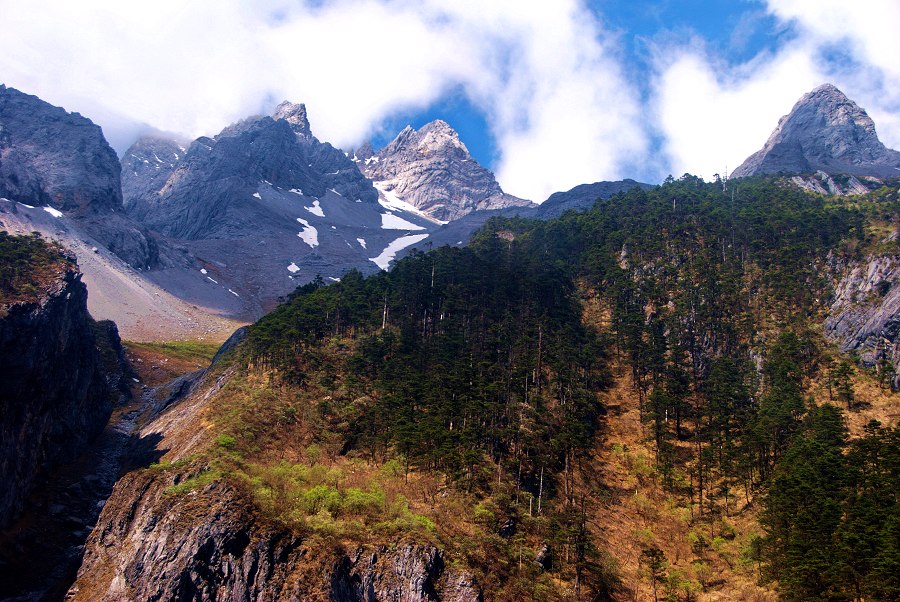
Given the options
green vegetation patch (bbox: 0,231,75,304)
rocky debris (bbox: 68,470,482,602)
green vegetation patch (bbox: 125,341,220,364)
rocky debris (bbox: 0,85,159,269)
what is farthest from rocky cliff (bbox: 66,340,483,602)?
rocky debris (bbox: 0,85,159,269)

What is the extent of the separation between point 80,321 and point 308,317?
1563 inches

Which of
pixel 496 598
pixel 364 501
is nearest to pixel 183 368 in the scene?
pixel 364 501

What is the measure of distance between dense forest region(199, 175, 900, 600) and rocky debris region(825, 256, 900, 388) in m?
2.50

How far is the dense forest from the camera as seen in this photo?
128ft

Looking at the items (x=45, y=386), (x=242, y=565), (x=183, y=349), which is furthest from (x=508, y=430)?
(x=183, y=349)

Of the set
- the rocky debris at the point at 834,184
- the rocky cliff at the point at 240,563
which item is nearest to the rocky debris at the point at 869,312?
the rocky cliff at the point at 240,563

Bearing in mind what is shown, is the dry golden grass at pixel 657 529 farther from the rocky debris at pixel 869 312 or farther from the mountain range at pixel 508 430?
the rocky debris at pixel 869 312

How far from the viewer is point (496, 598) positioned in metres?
35.2

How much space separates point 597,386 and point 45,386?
6173 cm

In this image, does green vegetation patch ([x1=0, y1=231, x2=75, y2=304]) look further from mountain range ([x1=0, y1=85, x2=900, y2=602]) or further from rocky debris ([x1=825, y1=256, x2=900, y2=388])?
rocky debris ([x1=825, y1=256, x2=900, y2=388])

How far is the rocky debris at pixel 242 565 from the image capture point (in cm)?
3291

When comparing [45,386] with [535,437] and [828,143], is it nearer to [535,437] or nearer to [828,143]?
[535,437]

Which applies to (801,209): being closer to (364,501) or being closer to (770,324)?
(770,324)

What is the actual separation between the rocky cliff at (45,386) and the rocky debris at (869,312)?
3362 inches
